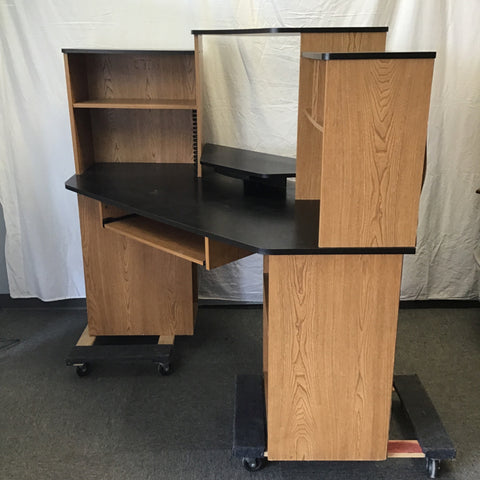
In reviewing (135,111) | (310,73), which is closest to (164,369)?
(135,111)

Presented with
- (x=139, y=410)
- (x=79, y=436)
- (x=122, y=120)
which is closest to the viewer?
(x=79, y=436)

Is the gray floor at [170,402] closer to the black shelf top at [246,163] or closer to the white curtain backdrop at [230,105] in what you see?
the white curtain backdrop at [230,105]

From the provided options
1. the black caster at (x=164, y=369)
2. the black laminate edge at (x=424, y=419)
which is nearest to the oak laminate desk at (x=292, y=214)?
the black laminate edge at (x=424, y=419)

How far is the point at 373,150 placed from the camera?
1.48 metres

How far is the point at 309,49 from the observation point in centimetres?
186

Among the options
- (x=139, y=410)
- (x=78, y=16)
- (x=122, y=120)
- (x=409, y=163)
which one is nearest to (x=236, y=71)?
(x=122, y=120)

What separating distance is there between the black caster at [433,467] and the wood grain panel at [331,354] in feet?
0.60

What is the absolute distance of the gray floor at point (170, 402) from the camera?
1943mm

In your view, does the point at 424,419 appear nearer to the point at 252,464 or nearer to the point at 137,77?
the point at 252,464

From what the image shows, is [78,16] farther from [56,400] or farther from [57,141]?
[56,400]

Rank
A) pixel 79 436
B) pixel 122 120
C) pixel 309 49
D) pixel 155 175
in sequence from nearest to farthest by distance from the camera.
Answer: pixel 309 49 → pixel 79 436 → pixel 155 175 → pixel 122 120

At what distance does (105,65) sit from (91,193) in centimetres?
74

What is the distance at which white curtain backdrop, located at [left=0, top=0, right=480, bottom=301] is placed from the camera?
8.54ft

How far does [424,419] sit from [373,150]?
1066 mm
